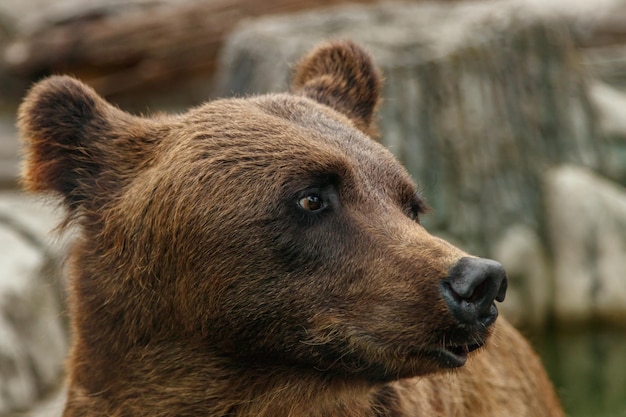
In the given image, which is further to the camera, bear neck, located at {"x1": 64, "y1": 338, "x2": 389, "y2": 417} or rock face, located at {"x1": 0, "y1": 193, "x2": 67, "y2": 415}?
rock face, located at {"x1": 0, "y1": 193, "x2": 67, "y2": 415}

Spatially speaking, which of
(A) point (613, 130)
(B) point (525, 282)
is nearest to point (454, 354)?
(B) point (525, 282)

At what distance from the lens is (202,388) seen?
438cm

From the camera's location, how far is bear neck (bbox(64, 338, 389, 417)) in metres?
4.28

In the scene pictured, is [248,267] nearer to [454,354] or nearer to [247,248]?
[247,248]

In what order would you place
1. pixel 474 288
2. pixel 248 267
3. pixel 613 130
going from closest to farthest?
pixel 474 288 → pixel 248 267 → pixel 613 130

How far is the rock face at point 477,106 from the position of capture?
10.1m

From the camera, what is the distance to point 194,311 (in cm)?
432

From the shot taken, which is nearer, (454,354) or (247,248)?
(454,354)

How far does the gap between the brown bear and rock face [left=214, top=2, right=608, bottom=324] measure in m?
5.18

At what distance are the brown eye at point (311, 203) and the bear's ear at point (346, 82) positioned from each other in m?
1.06

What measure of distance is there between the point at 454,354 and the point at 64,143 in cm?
210

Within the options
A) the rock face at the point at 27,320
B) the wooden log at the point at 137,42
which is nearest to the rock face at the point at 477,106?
the rock face at the point at 27,320

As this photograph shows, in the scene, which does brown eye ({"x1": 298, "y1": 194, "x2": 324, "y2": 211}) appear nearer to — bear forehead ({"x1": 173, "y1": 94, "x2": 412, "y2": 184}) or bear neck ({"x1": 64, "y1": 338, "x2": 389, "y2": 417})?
bear forehead ({"x1": 173, "y1": 94, "x2": 412, "y2": 184})

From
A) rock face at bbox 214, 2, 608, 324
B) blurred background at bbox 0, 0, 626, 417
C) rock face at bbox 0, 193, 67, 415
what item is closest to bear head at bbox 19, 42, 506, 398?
rock face at bbox 0, 193, 67, 415
